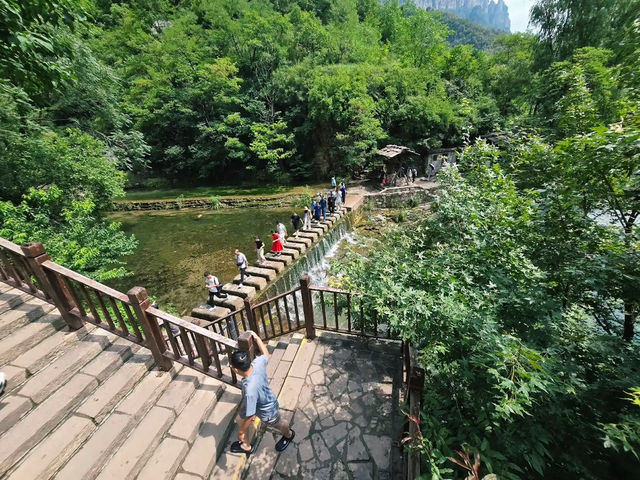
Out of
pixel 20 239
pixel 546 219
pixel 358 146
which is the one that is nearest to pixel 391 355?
pixel 546 219

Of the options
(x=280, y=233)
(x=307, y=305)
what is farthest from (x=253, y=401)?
(x=280, y=233)

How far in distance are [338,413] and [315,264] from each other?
746cm

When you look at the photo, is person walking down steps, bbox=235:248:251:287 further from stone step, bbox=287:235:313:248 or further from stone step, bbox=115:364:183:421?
stone step, bbox=115:364:183:421

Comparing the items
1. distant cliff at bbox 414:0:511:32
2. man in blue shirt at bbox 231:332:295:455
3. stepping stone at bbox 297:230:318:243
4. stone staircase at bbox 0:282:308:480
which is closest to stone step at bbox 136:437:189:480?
stone staircase at bbox 0:282:308:480

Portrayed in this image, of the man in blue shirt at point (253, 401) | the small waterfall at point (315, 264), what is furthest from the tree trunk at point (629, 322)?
the small waterfall at point (315, 264)

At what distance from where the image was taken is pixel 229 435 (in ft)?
11.2

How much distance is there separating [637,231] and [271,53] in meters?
24.6

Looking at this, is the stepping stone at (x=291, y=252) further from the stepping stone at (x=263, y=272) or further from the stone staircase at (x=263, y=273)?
the stepping stone at (x=263, y=272)

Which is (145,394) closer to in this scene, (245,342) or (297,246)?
(245,342)

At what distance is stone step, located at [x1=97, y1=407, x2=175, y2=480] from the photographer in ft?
9.07

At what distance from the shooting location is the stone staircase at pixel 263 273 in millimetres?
7344

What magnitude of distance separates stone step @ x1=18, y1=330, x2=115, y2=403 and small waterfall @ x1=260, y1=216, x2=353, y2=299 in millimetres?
4593

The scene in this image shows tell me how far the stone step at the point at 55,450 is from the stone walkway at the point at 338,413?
1871 mm

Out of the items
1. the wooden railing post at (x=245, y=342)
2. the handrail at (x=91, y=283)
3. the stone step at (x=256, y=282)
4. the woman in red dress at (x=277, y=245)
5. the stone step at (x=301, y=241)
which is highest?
the handrail at (x=91, y=283)
